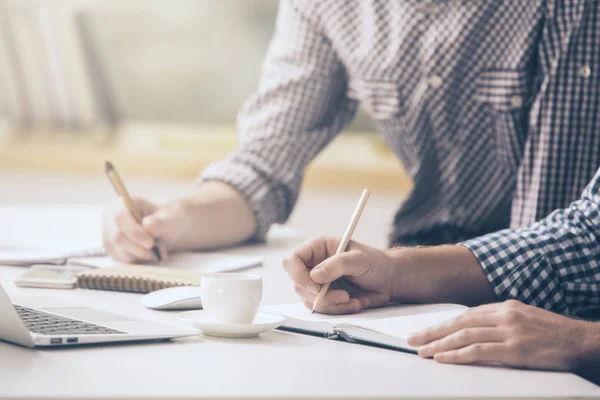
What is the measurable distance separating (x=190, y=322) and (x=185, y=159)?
6.00ft

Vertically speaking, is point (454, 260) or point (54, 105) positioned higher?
point (54, 105)

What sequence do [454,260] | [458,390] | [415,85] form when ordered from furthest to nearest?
[415,85], [454,260], [458,390]

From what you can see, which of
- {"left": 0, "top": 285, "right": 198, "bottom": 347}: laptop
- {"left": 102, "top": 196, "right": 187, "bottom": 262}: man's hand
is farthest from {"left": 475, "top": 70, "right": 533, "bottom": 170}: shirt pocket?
{"left": 0, "top": 285, "right": 198, "bottom": 347}: laptop

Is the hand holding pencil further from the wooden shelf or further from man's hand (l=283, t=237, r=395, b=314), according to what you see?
the wooden shelf

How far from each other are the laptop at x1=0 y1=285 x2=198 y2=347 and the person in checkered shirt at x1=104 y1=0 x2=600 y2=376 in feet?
1.11

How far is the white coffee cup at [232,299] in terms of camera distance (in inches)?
29.4

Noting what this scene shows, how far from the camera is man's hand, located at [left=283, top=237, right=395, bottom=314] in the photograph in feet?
2.70

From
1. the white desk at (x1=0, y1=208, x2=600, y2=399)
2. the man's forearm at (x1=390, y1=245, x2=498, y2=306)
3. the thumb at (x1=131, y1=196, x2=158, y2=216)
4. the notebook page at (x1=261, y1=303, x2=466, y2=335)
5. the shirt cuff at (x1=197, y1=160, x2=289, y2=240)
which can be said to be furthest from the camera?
the shirt cuff at (x1=197, y1=160, x2=289, y2=240)

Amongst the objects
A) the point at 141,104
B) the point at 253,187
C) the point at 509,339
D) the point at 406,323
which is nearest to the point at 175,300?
the point at 406,323

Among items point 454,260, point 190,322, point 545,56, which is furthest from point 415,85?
point 190,322

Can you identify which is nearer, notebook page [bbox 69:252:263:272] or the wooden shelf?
notebook page [bbox 69:252:263:272]

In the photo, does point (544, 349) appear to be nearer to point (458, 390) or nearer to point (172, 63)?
point (458, 390)

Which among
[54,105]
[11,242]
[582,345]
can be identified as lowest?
[582,345]

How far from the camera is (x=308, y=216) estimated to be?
256cm
